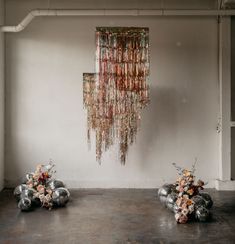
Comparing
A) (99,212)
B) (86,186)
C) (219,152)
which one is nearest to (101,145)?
(86,186)

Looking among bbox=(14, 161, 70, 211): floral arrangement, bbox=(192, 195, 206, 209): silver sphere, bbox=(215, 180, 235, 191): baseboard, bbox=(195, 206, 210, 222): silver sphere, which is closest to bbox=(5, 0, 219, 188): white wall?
bbox=(215, 180, 235, 191): baseboard

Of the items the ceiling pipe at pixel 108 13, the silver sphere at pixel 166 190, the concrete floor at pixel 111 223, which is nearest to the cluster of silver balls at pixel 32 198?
the concrete floor at pixel 111 223

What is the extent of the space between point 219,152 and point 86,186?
7.70 ft

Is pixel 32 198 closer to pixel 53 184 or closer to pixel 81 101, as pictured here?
pixel 53 184

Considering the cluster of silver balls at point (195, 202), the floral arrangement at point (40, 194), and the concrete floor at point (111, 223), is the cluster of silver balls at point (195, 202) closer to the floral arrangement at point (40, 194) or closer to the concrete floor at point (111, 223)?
the concrete floor at point (111, 223)

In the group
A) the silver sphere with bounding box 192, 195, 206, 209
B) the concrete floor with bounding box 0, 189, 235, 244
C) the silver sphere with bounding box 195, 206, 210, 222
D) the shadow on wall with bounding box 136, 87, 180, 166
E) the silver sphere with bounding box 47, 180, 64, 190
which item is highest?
the shadow on wall with bounding box 136, 87, 180, 166

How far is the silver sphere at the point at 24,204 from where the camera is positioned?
540 centimetres

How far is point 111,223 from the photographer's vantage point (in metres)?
4.88

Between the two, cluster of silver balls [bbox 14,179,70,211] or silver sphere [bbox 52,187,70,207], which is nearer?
cluster of silver balls [bbox 14,179,70,211]

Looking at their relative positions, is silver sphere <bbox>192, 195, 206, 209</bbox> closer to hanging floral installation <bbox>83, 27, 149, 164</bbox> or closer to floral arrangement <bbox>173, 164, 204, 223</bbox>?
floral arrangement <bbox>173, 164, 204, 223</bbox>

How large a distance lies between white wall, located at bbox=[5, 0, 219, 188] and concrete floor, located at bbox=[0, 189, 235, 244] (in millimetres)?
848

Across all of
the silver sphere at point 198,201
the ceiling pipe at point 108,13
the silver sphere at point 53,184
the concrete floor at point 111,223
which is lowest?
the concrete floor at point 111,223

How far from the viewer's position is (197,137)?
23.1 feet

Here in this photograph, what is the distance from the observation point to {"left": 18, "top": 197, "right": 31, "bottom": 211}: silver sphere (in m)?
5.40
